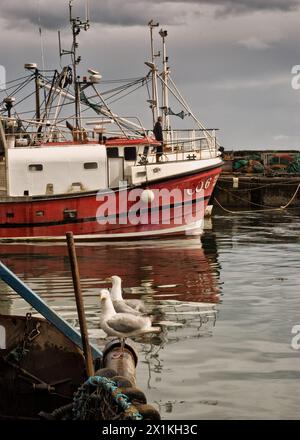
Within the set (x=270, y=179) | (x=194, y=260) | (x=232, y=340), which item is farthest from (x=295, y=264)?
(x=270, y=179)

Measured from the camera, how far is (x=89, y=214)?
90.2 feet

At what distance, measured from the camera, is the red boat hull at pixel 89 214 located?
2728cm

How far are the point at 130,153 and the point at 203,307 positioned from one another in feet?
46.6

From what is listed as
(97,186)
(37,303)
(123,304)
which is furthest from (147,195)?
(37,303)

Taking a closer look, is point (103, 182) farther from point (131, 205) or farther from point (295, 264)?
point (295, 264)

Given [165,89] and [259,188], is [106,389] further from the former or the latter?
[259,188]

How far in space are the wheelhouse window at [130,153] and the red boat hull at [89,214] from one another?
1635mm

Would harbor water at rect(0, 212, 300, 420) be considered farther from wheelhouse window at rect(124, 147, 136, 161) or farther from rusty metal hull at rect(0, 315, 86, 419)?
wheelhouse window at rect(124, 147, 136, 161)

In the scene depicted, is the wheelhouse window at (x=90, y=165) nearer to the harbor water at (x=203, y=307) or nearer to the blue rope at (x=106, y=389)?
the harbor water at (x=203, y=307)

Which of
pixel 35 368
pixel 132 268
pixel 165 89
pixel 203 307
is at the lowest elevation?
pixel 132 268

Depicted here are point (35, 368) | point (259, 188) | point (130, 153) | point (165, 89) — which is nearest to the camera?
point (35, 368)

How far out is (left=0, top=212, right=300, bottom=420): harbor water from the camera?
9.51 meters

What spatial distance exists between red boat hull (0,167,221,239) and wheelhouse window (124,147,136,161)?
64.4 inches

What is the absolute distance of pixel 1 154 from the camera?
27922mm
